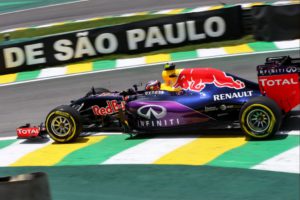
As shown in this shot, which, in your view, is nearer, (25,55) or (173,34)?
(173,34)

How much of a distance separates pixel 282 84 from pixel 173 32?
825 centimetres

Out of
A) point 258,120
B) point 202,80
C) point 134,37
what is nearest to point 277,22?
point 134,37

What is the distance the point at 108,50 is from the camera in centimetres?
1775

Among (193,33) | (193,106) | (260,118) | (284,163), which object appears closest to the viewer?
(284,163)

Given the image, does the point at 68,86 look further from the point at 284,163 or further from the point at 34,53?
the point at 284,163

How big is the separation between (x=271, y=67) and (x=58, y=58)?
31.1 ft

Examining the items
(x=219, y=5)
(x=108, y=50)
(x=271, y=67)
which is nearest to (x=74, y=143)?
(x=271, y=67)

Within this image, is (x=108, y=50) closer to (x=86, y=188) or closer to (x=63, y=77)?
(x=63, y=77)

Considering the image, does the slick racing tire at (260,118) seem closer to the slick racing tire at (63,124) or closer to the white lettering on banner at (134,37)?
the slick racing tire at (63,124)

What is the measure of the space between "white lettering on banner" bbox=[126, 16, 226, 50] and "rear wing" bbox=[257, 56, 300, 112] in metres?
7.79

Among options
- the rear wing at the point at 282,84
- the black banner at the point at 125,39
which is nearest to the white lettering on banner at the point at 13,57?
the black banner at the point at 125,39

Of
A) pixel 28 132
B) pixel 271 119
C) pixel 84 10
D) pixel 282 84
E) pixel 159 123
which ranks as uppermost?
pixel 84 10

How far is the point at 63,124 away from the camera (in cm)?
1066

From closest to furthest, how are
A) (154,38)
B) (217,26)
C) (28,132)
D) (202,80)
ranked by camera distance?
1. (202,80)
2. (28,132)
3. (217,26)
4. (154,38)
